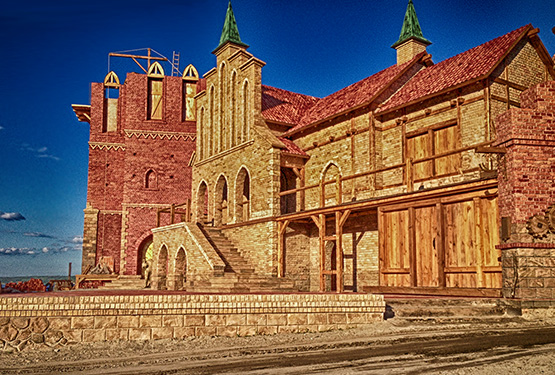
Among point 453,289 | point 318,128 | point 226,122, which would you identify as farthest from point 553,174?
point 226,122

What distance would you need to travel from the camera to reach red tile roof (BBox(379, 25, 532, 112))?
661 inches

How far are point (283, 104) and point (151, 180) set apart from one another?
12.2 m

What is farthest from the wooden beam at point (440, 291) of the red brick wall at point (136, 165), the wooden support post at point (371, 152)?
the red brick wall at point (136, 165)

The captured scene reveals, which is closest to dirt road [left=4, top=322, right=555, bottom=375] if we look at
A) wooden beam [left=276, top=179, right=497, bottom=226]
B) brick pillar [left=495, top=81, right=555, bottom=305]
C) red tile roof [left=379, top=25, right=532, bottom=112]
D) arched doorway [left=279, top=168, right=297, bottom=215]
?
brick pillar [left=495, top=81, right=555, bottom=305]

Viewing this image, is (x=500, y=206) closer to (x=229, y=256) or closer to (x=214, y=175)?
(x=229, y=256)

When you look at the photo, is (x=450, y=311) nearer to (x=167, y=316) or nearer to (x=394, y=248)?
(x=394, y=248)

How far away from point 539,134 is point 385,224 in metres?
5.79

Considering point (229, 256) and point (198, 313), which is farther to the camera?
point (229, 256)

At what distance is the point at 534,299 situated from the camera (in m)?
11.2

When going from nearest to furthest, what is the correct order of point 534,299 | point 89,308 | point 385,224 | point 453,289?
point 89,308 < point 534,299 < point 453,289 < point 385,224

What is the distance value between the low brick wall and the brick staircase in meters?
7.11

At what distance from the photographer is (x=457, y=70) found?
1803 centimetres

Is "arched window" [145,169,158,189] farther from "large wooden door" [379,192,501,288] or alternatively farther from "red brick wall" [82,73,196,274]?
"large wooden door" [379,192,501,288]

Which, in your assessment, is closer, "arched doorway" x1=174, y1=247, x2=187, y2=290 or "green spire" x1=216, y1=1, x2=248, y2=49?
"arched doorway" x1=174, y1=247, x2=187, y2=290
